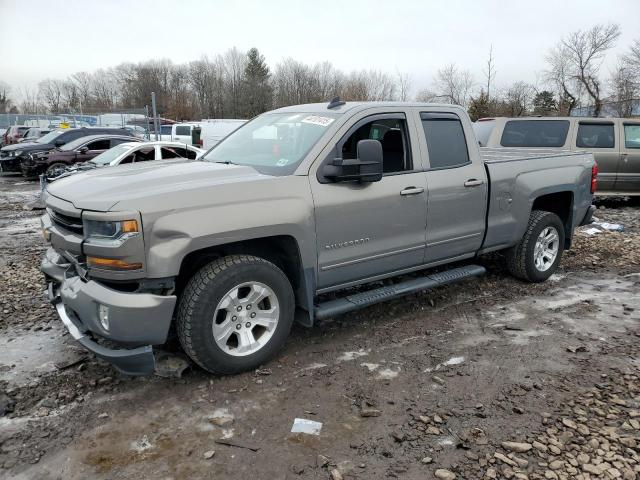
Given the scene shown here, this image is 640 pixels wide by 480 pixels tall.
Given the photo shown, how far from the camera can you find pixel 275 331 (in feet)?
11.8

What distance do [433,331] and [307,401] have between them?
1555 millimetres

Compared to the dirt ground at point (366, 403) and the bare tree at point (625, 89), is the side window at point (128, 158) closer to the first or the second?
the dirt ground at point (366, 403)

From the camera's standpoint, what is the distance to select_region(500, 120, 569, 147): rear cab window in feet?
32.2

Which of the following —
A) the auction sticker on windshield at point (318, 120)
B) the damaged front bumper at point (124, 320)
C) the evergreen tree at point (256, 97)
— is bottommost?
the damaged front bumper at point (124, 320)

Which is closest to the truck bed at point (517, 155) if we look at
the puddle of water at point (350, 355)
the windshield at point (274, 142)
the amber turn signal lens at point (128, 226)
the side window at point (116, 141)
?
the windshield at point (274, 142)

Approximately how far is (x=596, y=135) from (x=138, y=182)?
971cm

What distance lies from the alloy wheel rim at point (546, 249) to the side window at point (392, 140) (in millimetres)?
2160

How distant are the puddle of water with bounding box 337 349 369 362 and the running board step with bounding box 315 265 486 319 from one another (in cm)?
34

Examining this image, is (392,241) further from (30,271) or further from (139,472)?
(30,271)

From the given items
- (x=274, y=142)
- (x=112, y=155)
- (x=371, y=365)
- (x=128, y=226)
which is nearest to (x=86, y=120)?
(x=112, y=155)

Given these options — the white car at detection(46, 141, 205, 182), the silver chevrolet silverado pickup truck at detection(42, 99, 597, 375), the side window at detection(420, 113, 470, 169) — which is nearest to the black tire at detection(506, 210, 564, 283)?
the silver chevrolet silverado pickup truck at detection(42, 99, 597, 375)

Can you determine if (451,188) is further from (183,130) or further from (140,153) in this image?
(183,130)

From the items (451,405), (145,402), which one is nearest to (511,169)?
(451,405)

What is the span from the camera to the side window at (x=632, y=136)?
1009 cm
